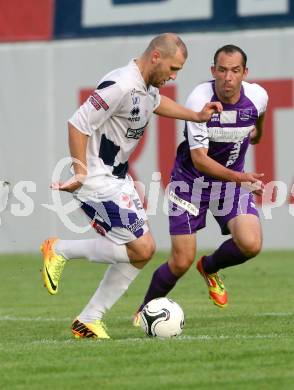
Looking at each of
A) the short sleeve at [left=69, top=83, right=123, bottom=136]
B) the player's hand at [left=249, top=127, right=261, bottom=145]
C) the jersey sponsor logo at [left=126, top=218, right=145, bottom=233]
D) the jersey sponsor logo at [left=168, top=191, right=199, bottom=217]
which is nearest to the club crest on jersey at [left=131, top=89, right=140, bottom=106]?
the short sleeve at [left=69, top=83, right=123, bottom=136]

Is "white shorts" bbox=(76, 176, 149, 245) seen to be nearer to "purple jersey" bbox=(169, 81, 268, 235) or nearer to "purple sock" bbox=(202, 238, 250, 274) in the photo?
"purple jersey" bbox=(169, 81, 268, 235)

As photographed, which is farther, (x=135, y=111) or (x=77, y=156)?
(x=135, y=111)

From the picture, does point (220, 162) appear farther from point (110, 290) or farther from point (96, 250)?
point (110, 290)

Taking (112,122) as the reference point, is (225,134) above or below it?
below

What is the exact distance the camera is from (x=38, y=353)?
7.54m

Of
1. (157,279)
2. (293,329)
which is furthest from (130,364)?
(157,279)

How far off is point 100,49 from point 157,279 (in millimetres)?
9158

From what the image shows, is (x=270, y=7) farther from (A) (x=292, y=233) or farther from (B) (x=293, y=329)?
(B) (x=293, y=329)

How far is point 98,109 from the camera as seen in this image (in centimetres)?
825

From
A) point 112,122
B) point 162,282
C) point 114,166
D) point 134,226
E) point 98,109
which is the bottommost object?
point 162,282

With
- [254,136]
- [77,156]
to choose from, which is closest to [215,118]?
[254,136]

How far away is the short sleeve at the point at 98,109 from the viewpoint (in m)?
8.24

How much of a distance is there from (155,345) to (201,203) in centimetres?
258

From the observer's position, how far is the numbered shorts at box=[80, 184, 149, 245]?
8328 mm
